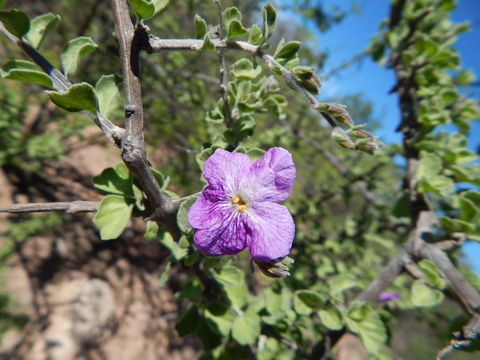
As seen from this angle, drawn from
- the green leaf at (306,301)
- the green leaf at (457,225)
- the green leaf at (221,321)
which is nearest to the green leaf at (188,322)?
the green leaf at (221,321)

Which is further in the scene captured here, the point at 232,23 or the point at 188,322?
the point at 188,322

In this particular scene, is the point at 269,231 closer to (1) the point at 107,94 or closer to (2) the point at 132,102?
(2) the point at 132,102

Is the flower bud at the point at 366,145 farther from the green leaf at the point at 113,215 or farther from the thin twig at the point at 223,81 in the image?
the green leaf at the point at 113,215

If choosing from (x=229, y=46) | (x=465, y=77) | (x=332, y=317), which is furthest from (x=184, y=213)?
(x=465, y=77)

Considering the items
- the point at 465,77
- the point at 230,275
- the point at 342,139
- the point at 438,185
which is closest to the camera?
the point at 342,139

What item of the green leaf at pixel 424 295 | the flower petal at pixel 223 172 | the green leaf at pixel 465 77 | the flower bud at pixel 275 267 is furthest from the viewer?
the green leaf at pixel 465 77

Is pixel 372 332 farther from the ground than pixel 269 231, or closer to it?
closer to it

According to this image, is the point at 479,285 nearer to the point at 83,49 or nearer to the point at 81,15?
the point at 83,49
